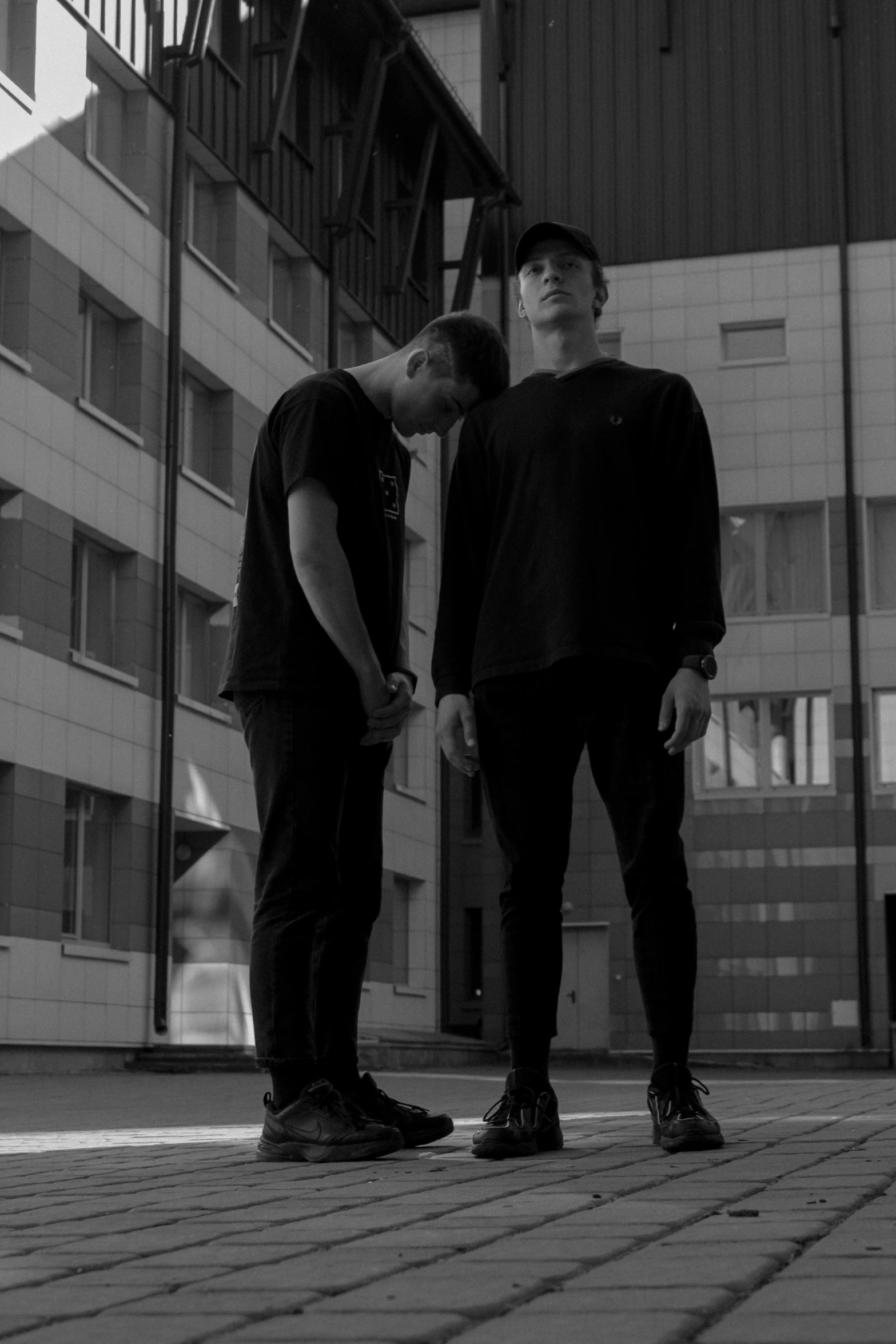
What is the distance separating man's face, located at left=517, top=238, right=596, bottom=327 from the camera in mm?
5148

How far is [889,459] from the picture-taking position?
95.4 feet

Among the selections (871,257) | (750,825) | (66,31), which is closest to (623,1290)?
(66,31)

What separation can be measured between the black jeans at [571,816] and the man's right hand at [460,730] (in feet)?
0.14

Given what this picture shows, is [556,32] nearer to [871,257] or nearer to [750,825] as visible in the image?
[871,257]

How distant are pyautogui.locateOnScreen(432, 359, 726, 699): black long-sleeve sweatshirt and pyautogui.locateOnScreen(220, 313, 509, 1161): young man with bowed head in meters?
0.17

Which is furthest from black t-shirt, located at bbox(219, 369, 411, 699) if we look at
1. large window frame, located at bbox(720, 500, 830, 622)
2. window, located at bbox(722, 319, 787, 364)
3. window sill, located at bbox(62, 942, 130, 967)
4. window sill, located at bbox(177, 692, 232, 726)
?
window, located at bbox(722, 319, 787, 364)

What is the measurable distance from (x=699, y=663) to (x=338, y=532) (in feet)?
3.31

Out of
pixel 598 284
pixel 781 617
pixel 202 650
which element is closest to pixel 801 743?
pixel 781 617

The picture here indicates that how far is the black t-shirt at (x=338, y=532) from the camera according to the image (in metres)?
4.94

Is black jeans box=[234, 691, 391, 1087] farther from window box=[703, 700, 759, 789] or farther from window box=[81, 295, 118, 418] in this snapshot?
window box=[703, 700, 759, 789]

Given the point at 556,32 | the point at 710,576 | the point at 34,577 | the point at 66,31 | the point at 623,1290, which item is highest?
the point at 556,32

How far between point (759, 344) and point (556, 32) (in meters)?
6.08

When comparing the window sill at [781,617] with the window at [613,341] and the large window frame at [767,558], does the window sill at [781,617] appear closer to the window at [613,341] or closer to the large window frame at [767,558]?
the large window frame at [767,558]

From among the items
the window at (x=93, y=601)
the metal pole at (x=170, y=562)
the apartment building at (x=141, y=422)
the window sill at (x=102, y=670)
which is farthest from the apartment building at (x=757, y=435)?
the window at (x=93, y=601)
